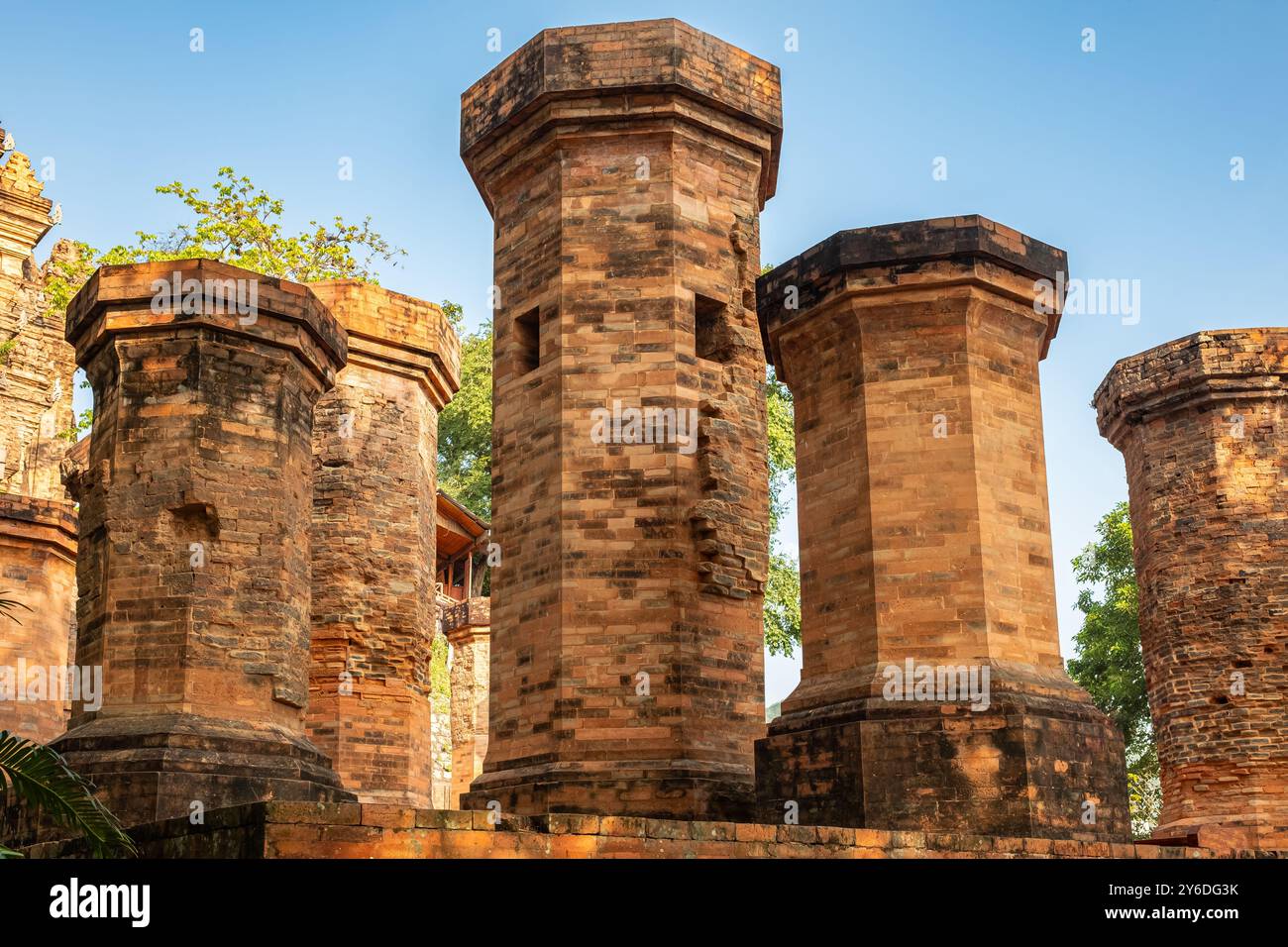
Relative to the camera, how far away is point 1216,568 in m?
17.3

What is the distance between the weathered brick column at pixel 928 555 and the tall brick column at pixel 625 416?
1.66m

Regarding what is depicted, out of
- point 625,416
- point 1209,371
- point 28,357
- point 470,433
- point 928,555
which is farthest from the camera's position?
point 470,433

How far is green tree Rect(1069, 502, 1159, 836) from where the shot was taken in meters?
25.4

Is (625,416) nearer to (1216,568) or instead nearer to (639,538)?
(639,538)

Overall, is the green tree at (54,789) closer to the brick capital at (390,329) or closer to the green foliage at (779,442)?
the brick capital at (390,329)

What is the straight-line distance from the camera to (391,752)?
1580 cm

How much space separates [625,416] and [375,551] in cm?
417

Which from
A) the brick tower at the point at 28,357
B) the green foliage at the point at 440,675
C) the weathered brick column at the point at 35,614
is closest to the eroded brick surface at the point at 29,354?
the brick tower at the point at 28,357

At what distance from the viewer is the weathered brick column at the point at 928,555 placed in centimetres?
1012

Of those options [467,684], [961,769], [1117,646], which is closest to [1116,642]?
[1117,646]

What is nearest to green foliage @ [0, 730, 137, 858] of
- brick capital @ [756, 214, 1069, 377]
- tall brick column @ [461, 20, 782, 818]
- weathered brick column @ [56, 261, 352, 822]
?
weathered brick column @ [56, 261, 352, 822]

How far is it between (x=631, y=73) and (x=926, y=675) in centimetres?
691

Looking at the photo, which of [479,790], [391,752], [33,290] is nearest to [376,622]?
[391,752]
